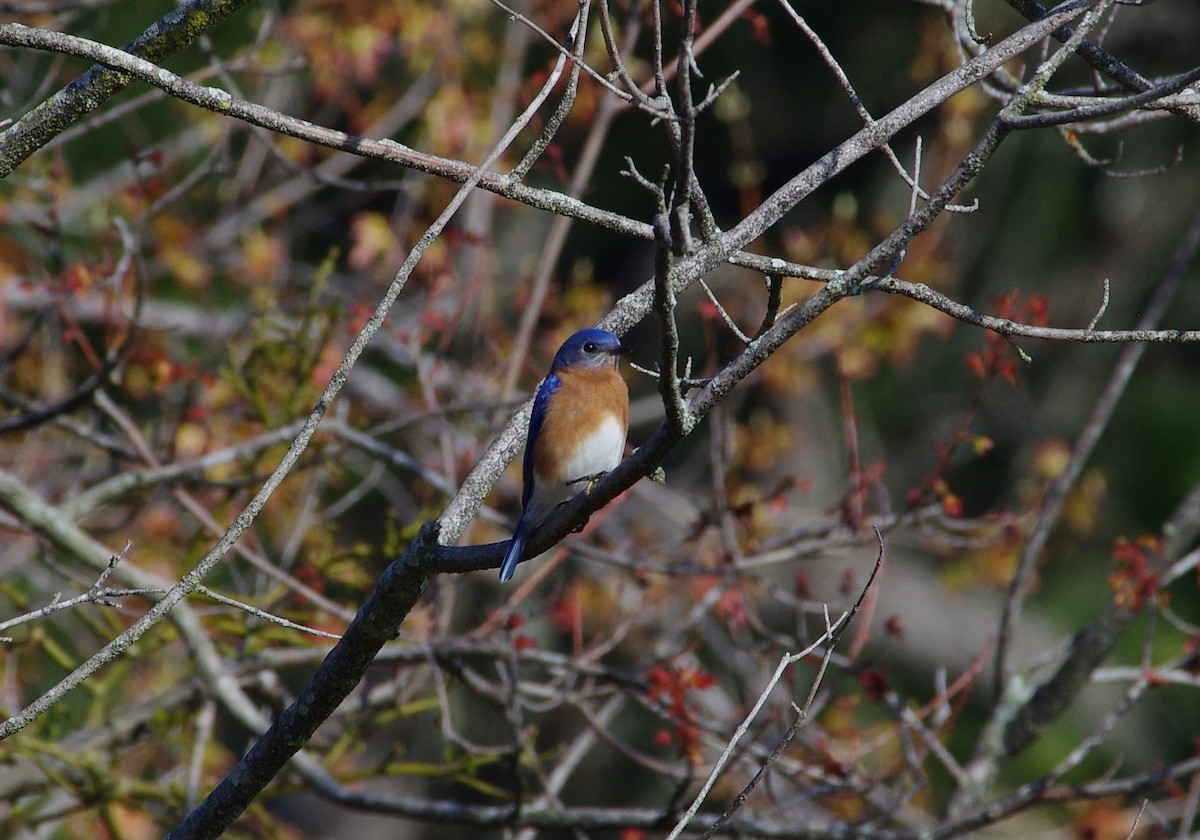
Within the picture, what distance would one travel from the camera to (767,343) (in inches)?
77.5

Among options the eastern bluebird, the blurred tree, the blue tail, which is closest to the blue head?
the eastern bluebird

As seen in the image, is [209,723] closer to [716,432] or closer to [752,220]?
[716,432]

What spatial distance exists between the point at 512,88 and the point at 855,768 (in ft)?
13.9

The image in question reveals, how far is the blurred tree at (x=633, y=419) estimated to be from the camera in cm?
234

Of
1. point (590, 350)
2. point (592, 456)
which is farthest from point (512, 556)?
point (590, 350)

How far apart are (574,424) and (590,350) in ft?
0.65

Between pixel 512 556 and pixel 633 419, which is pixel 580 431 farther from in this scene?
pixel 633 419

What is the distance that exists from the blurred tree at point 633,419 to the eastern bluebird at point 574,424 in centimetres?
30

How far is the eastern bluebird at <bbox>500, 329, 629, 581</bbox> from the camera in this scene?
310 cm

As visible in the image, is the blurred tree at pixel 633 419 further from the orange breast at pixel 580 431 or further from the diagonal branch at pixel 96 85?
the orange breast at pixel 580 431

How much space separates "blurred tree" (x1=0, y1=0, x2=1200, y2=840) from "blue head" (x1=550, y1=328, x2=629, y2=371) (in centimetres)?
14

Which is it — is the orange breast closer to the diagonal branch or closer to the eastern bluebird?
the eastern bluebird

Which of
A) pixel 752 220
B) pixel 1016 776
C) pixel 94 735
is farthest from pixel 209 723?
pixel 1016 776

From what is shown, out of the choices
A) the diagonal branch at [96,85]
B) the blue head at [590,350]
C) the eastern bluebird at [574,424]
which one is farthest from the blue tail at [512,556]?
the diagonal branch at [96,85]
